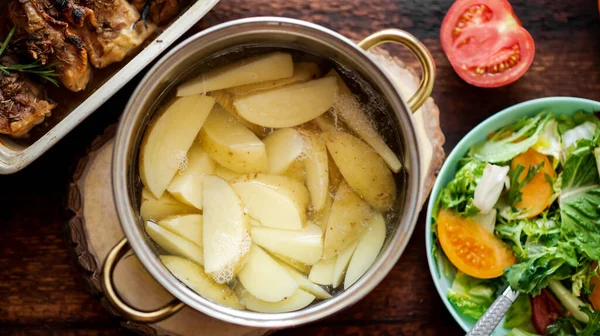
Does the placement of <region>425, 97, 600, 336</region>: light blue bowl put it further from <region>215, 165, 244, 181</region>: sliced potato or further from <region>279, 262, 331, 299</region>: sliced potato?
<region>215, 165, 244, 181</region>: sliced potato

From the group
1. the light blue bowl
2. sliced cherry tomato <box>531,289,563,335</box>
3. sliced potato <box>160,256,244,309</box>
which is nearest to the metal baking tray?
sliced potato <box>160,256,244,309</box>

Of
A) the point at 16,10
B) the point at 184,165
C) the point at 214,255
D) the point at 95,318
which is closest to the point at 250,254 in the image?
the point at 214,255

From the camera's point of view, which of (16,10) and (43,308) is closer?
(16,10)

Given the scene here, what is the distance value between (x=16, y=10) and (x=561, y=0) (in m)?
1.32

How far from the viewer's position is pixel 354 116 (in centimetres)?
129

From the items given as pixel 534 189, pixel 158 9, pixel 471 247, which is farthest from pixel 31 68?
pixel 534 189

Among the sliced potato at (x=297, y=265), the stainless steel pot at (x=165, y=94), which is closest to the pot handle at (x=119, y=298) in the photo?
the stainless steel pot at (x=165, y=94)

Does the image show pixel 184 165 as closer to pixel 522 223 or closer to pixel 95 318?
pixel 95 318

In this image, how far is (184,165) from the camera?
1.24 metres

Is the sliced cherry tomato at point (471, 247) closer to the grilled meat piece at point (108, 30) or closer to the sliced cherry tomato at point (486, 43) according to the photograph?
the sliced cherry tomato at point (486, 43)

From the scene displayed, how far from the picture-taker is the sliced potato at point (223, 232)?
4.02 feet

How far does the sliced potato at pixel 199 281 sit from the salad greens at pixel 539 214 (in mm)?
516

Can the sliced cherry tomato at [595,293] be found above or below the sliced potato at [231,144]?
below

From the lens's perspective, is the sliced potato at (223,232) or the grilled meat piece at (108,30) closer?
the sliced potato at (223,232)
